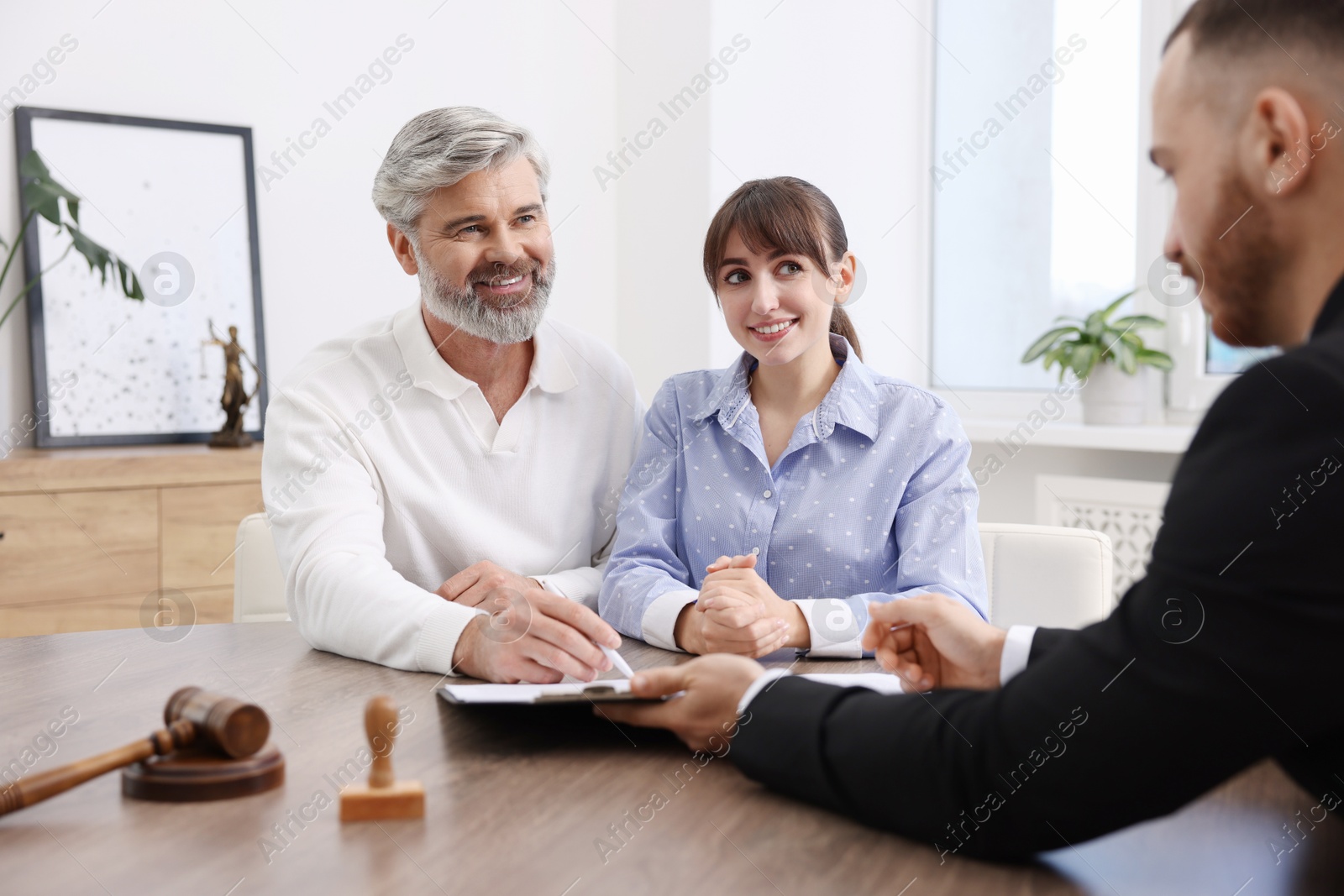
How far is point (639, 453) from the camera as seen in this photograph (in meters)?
1.94

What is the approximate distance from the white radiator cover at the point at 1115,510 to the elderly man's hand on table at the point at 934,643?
2.38m

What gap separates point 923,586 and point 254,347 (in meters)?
2.51

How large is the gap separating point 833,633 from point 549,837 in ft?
2.29

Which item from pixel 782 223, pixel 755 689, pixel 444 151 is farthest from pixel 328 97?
pixel 755 689

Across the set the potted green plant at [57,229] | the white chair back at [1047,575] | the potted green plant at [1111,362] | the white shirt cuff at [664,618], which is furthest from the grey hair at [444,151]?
the potted green plant at [1111,362]

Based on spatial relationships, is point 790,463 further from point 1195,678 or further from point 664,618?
point 1195,678

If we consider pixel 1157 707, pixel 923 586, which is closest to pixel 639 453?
pixel 923 586

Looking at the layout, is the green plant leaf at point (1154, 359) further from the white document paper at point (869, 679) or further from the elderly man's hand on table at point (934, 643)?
the elderly man's hand on table at point (934, 643)

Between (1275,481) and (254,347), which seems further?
(254,347)

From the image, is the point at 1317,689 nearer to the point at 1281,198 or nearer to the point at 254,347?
the point at 1281,198

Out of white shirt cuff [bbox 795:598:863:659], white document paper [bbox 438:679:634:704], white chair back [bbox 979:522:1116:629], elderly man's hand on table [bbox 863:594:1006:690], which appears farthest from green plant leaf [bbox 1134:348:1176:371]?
white document paper [bbox 438:679:634:704]

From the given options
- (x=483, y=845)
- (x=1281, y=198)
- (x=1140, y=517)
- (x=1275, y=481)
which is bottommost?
(x=1140, y=517)

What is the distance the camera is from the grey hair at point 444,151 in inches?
73.6

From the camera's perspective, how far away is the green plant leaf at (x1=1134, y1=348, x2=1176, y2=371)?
348 cm
